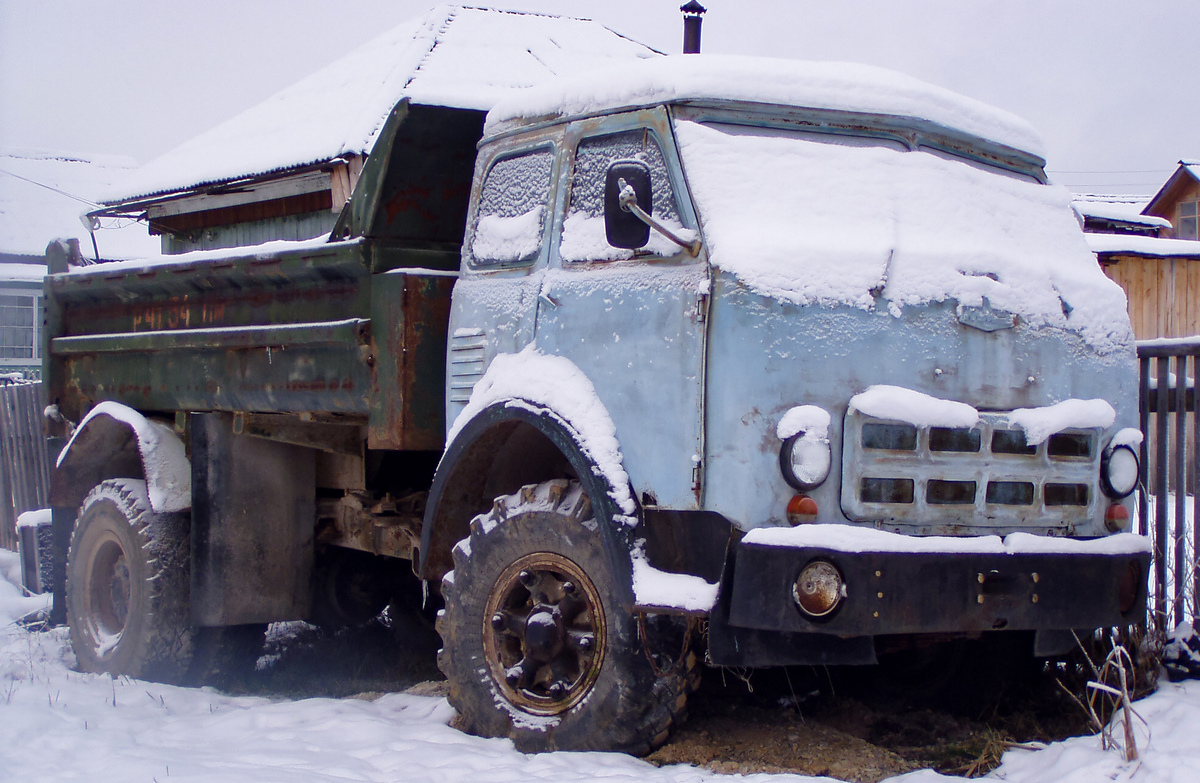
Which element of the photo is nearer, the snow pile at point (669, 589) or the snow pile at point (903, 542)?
the snow pile at point (903, 542)

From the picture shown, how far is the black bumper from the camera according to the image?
3574 mm

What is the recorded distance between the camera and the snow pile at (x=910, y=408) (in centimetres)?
367

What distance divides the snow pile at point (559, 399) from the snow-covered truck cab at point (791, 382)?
10 millimetres

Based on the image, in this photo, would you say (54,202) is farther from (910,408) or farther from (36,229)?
(910,408)

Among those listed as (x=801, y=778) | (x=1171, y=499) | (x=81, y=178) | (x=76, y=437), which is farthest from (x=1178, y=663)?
(x=81, y=178)

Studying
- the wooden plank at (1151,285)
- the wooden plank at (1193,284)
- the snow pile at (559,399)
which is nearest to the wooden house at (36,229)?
the wooden plank at (1151,285)

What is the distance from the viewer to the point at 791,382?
3670 mm

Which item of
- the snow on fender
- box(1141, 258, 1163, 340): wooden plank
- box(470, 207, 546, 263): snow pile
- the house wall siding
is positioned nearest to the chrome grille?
box(470, 207, 546, 263): snow pile

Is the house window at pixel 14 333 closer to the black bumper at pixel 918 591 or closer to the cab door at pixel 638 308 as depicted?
the cab door at pixel 638 308

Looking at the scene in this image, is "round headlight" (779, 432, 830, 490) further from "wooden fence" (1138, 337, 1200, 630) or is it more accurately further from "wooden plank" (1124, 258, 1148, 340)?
"wooden plank" (1124, 258, 1148, 340)

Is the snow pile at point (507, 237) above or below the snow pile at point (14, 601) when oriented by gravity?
above

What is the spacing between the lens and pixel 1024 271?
412 cm

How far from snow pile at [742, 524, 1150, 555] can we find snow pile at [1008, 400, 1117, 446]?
13.7 inches

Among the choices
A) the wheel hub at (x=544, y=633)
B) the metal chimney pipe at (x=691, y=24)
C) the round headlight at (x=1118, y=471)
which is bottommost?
the wheel hub at (x=544, y=633)
